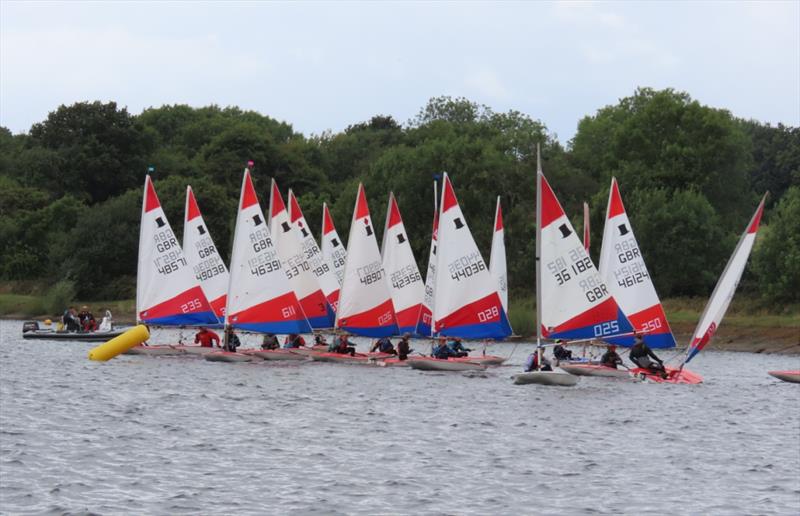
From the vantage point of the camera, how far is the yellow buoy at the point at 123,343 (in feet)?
151

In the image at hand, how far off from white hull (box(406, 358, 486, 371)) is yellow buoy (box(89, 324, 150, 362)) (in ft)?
32.0

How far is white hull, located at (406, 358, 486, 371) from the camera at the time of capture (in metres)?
42.8

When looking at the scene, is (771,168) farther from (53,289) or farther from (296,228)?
(296,228)

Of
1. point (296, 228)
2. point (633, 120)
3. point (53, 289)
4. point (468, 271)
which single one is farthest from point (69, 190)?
point (468, 271)

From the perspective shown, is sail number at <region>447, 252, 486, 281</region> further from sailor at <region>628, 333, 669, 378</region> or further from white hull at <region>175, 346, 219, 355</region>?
white hull at <region>175, 346, 219, 355</region>

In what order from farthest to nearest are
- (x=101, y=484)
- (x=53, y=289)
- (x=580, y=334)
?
(x=53, y=289), (x=580, y=334), (x=101, y=484)

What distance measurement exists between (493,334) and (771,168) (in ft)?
250

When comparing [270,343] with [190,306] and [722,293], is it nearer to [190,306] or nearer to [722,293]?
[190,306]

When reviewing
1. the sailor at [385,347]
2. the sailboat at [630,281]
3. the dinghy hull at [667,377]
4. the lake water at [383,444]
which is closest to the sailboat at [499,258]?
the sailor at [385,347]

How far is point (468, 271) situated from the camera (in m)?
43.6

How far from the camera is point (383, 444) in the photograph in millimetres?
26875

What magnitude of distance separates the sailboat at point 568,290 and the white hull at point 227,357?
10195 mm

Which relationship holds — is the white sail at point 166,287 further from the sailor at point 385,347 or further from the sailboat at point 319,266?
the sailboat at point 319,266

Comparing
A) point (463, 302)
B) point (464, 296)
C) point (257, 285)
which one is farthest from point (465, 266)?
point (257, 285)
